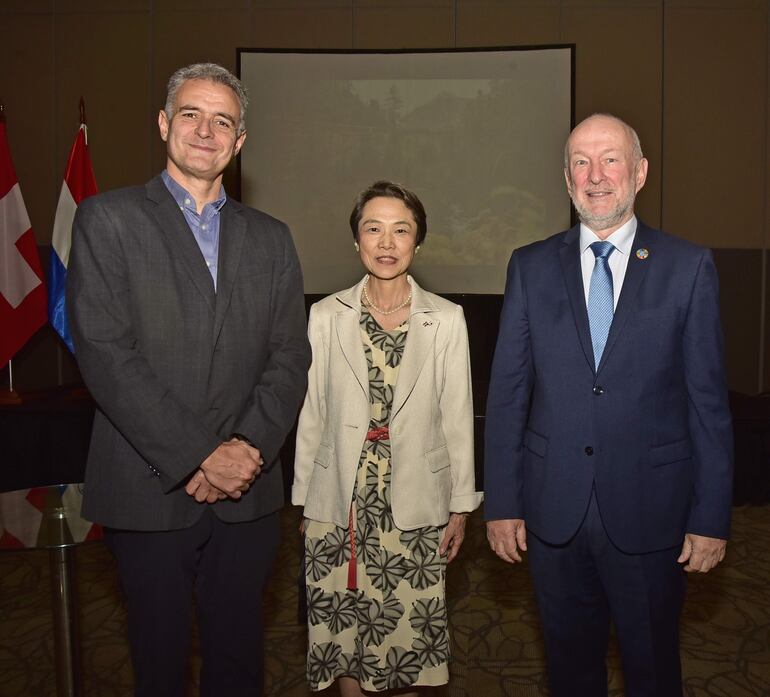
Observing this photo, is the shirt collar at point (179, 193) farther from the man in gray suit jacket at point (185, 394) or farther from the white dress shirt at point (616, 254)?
the white dress shirt at point (616, 254)

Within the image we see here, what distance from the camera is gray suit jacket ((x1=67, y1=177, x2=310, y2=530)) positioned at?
1.71 m

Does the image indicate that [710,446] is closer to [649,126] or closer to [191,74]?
[191,74]

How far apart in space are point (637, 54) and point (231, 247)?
516cm

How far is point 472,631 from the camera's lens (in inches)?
123

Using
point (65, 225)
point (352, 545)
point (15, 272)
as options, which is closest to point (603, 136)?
point (352, 545)

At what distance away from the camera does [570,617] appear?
1.87 metres

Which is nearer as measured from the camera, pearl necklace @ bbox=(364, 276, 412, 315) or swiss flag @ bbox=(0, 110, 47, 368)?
pearl necklace @ bbox=(364, 276, 412, 315)

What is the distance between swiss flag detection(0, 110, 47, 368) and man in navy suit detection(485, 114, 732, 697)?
13.6ft

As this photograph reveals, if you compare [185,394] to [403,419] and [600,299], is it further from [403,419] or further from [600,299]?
[600,299]

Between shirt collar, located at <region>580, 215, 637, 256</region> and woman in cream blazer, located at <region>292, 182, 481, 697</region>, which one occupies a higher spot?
shirt collar, located at <region>580, 215, 637, 256</region>

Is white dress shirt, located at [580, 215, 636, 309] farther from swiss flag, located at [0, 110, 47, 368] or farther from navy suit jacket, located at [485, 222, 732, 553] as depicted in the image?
swiss flag, located at [0, 110, 47, 368]

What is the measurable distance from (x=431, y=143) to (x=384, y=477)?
4479 mm

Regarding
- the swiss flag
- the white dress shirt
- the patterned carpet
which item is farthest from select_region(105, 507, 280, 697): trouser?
the swiss flag

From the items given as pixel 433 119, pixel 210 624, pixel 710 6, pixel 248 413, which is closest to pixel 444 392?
pixel 248 413
